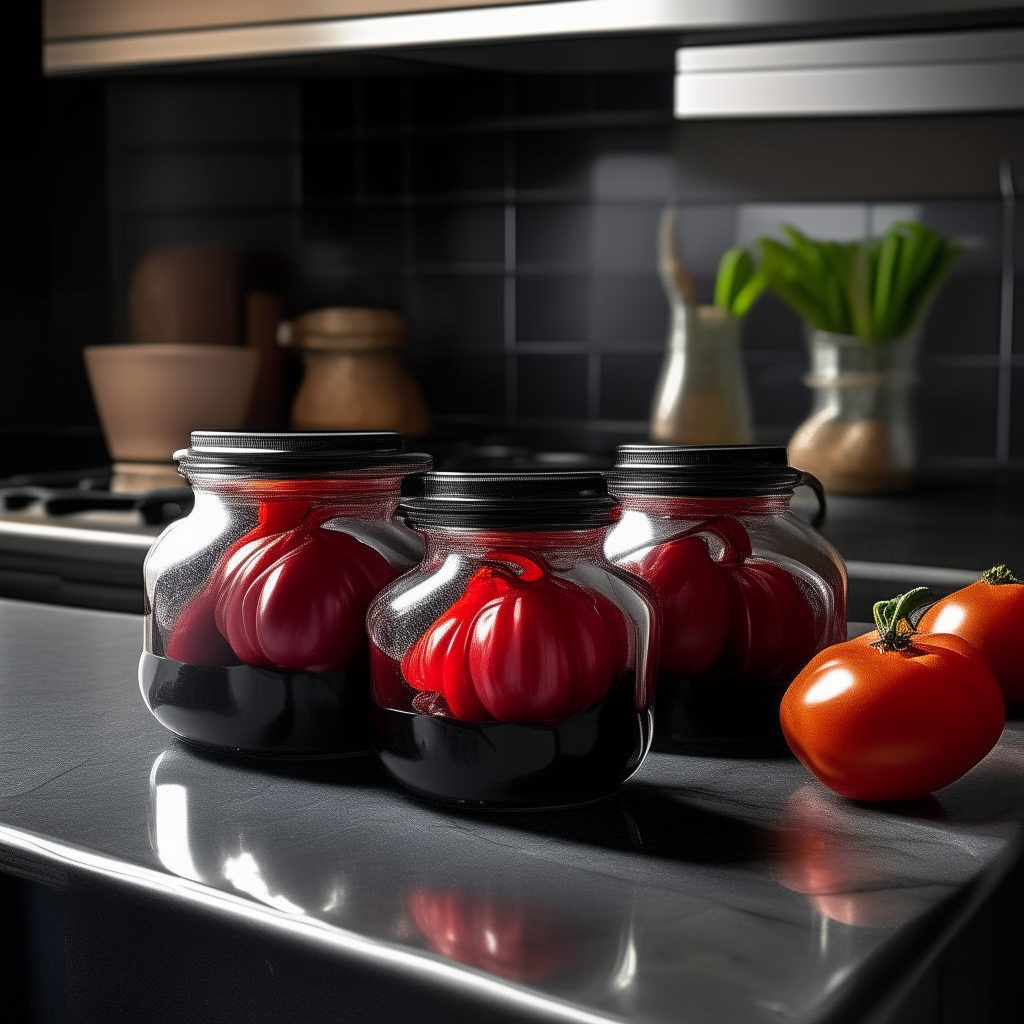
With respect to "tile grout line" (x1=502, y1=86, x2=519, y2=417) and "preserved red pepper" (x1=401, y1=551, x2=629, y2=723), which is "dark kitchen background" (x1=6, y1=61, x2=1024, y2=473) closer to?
"tile grout line" (x1=502, y1=86, x2=519, y2=417)

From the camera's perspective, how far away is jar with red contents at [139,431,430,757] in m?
0.66

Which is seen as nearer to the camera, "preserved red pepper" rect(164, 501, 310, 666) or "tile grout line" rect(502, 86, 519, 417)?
"preserved red pepper" rect(164, 501, 310, 666)

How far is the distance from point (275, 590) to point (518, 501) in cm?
14

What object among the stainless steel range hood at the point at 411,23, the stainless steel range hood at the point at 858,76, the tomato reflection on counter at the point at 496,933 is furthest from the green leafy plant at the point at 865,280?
the tomato reflection on counter at the point at 496,933

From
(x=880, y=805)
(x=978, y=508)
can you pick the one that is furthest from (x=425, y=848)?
(x=978, y=508)

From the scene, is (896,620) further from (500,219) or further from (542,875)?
(500,219)

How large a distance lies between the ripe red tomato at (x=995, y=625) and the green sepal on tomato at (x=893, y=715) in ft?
0.55

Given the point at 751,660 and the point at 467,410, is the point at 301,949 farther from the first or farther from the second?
the point at 467,410

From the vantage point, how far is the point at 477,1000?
44cm

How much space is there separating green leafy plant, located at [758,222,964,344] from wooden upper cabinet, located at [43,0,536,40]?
2.25ft

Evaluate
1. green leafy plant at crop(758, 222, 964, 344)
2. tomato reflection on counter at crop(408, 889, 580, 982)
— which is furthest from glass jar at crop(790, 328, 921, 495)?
tomato reflection on counter at crop(408, 889, 580, 982)

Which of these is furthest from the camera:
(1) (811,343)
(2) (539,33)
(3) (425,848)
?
(1) (811,343)

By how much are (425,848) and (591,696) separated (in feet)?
0.32

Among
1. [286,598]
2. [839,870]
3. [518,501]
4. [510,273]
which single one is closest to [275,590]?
[286,598]
